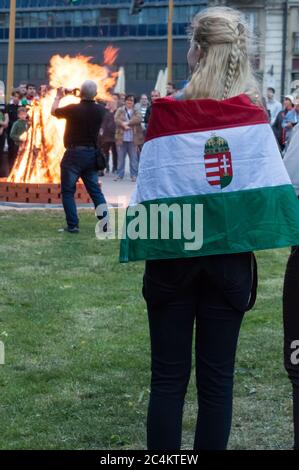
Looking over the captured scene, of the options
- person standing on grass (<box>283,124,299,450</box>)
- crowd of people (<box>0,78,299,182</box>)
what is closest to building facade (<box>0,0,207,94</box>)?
crowd of people (<box>0,78,299,182</box>)

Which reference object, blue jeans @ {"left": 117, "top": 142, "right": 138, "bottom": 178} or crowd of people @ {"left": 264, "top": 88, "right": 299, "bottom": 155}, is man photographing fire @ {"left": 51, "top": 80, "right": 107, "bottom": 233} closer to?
crowd of people @ {"left": 264, "top": 88, "right": 299, "bottom": 155}

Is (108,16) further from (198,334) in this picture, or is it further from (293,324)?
(198,334)

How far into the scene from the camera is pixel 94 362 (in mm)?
6523

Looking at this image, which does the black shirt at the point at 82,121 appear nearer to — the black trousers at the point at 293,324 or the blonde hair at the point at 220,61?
the black trousers at the point at 293,324

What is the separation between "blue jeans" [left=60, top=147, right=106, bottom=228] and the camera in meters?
12.2

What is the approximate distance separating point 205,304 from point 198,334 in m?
0.16

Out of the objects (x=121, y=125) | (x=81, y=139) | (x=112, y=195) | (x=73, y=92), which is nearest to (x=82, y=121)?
(x=81, y=139)

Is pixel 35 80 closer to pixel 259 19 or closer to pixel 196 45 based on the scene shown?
pixel 259 19

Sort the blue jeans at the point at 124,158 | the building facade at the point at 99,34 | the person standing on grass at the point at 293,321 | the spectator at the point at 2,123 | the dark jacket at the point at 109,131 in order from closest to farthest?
the person standing on grass at the point at 293,321
the spectator at the point at 2,123
the blue jeans at the point at 124,158
the dark jacket at the point at 109,131
the building facade at the point at 99,34

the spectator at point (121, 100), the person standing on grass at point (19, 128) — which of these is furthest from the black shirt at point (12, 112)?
the spectator at point (121, 100)

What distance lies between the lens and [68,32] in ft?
210

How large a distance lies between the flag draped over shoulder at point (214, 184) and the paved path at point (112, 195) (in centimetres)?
849

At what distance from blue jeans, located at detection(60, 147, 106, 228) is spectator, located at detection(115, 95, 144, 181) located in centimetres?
956

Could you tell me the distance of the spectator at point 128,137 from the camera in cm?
2244
